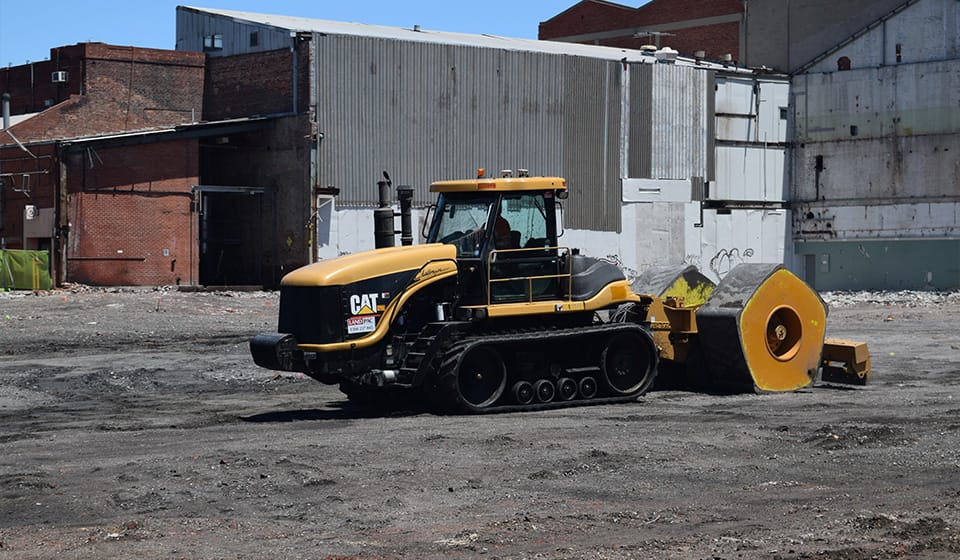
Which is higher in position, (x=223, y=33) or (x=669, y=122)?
(x=223, y=33)

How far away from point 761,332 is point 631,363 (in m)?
2.03

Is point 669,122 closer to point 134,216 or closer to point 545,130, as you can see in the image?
point 545,130

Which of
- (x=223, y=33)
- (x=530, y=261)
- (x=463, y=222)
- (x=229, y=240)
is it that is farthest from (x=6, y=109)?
(x=530, y=261)

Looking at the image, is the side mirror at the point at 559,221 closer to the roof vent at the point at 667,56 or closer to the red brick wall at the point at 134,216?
the red brick wall at the point at 134,216

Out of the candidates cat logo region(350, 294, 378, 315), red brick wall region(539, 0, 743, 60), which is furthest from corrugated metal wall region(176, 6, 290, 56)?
cat logo region(350, 294, 378, 315)

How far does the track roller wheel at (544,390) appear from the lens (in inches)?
675

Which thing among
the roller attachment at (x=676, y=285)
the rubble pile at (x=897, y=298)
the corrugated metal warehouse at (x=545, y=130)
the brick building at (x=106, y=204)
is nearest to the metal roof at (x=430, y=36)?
the corrugated metal warehouse at (x=545, y=130)

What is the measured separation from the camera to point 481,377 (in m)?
16.8

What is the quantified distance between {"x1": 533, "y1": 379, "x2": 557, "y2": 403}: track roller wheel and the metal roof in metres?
27.9

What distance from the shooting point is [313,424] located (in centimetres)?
1614

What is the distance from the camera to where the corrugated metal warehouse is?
4300cm

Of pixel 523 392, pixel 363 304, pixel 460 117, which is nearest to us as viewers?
pixel 363 304

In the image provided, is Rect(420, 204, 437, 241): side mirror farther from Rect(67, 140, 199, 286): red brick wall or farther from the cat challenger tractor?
Rect(67, 140, 199, 286): red brick wall

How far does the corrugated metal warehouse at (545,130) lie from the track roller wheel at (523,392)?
2620 cm
